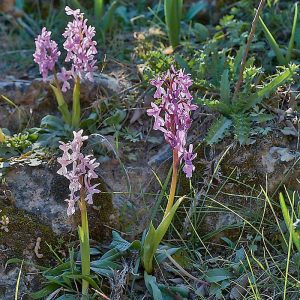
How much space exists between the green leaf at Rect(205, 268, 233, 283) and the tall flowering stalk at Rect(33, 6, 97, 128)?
1.11 metres

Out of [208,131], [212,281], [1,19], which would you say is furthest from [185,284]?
[1,19]

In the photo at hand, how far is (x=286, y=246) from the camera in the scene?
305cm

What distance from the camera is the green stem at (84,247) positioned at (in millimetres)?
2705

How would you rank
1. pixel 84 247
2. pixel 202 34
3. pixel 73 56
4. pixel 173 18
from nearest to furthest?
pixel 84 247, pixel 73 56, pixel 173 18, pixel 202 34

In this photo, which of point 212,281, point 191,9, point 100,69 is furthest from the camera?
point 191,9

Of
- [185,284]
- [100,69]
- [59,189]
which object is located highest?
[100,69]

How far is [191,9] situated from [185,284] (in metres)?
2.23

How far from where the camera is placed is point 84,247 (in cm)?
275

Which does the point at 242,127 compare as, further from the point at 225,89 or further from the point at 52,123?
the point at 52,123

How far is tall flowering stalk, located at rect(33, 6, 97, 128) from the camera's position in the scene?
314 centimetres

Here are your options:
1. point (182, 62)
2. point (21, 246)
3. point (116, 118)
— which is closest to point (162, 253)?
point (21, 246)

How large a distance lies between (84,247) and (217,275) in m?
0.64

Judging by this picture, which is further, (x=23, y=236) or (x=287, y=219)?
(x=23, y=236)

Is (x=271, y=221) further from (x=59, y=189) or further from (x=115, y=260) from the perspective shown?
(x=59, y=189)
